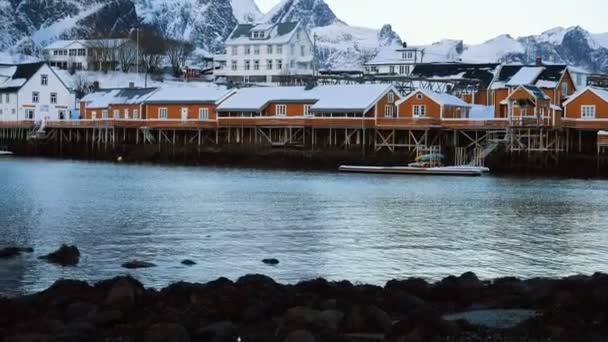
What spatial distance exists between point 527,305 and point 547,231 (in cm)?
1474

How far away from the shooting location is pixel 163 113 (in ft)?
261

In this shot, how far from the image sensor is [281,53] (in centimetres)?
10762

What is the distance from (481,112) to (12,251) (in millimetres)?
53423

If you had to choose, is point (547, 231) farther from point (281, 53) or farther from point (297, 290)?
point (281, 53)

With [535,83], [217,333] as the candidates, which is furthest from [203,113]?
[217,333]

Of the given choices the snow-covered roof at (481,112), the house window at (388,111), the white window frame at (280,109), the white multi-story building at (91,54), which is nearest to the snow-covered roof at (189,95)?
the white window frame at (280,109)

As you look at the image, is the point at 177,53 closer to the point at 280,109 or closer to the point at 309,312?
the point at 280,109

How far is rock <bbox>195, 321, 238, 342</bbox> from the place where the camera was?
41.3 feet

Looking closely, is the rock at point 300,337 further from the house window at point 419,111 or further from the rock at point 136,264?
the house window at point 419,111

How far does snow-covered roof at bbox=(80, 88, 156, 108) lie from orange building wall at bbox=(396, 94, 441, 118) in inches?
945

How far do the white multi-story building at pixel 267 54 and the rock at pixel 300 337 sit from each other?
311 feet

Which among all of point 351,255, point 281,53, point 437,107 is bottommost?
point 351,255

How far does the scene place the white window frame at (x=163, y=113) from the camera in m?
79.2

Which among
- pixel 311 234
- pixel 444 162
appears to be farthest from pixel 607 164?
pixel 311 234
